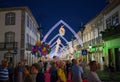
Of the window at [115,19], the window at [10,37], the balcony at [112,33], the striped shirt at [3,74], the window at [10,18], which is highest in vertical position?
the window at [10,18]

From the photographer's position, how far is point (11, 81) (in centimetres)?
1936

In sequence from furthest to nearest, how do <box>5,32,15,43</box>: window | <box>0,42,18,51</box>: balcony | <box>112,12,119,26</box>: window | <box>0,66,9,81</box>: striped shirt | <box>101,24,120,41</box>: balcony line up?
<box>5,32,15,43</box>: window, <box>0,42,18,51</box>: balcony, <box>112,12,119,26</box>: window, <box>101,24,120,41</box>: balcony, <box>0,66,9,81</box>: striped shirt

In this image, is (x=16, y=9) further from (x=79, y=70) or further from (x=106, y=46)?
(x=79, y=70)

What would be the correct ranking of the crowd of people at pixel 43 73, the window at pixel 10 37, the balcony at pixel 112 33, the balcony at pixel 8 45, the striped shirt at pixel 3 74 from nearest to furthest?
the crowd of people at pixel 43 73 < the striped shirt at pixel 3 74 < the balcony at pixel 112 33 < the balcony at pixel 8 45 < the window at pixel 10 37

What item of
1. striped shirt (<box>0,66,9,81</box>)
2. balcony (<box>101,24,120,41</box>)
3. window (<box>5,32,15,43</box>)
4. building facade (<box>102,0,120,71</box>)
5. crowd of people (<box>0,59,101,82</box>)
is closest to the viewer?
crowd of people (<box>0,59,101,82</box>)

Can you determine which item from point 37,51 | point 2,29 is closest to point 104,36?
point 37,51

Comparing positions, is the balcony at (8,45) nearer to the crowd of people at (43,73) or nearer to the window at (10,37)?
the window at (10,37)

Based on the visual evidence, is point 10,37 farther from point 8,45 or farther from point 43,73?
point 43,73

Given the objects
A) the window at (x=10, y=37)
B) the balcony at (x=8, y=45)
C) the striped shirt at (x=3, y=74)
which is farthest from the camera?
the window at (x=10, y=37)

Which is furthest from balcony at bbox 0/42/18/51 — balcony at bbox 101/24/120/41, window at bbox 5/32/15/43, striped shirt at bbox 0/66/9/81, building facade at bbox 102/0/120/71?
striped shirt at bbox 0/66/9/81

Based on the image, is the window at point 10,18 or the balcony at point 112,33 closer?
the balcony at point 112,33

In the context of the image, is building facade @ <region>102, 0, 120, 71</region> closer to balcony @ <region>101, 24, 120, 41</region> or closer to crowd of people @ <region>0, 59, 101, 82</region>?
balcony @ <region>101, 24, 120, 41</region>

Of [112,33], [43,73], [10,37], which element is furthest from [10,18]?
[43,73]

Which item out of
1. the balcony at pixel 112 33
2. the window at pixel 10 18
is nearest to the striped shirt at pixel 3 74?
the balcony at pixel 112 33
